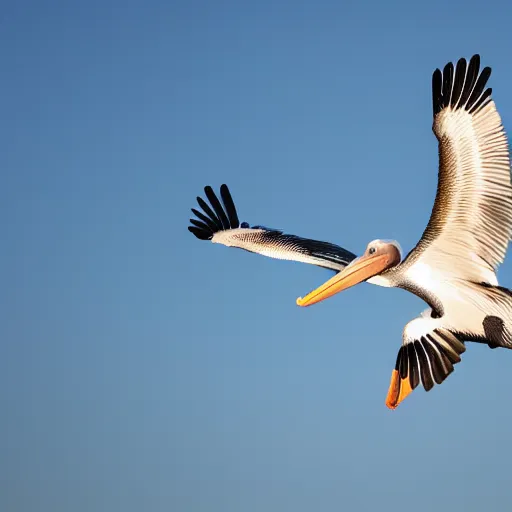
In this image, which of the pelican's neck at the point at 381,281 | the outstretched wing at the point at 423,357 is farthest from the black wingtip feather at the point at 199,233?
the outstretched wing at the point at 423,357

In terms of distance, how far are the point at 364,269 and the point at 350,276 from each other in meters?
0.25

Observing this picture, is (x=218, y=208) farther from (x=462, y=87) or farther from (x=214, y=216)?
(x=462, y=87)

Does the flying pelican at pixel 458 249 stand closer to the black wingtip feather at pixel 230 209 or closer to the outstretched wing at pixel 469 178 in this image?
the outstretched wing at pixel 469 178

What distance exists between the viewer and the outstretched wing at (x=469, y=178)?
489 inches

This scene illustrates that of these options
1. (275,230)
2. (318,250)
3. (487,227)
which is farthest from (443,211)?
(275,230)

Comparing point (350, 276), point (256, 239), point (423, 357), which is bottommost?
point (423, 357)

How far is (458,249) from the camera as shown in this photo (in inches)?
502

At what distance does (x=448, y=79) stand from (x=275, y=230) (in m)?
6.32

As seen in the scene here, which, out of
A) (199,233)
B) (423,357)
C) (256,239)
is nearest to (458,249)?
(423,357)

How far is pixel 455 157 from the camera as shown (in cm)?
1250

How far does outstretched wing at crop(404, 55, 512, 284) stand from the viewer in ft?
40.8

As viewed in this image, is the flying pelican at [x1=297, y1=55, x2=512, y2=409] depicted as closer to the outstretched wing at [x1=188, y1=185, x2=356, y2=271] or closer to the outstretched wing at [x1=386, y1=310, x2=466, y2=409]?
the outstretched wing at [x1=386, y1=310, x2=466, y2=409]

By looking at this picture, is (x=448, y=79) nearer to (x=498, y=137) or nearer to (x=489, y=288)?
(x=498, y=137)

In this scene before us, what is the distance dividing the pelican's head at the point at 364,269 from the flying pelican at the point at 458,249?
0.01 metres
